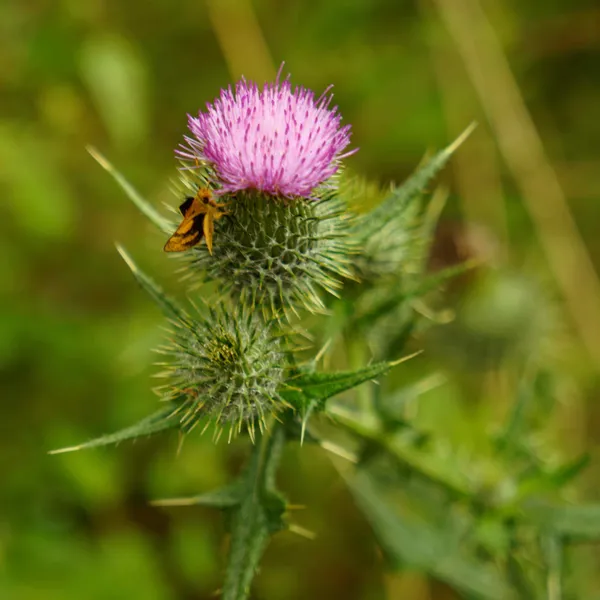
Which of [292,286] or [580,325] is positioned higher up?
[580,325]

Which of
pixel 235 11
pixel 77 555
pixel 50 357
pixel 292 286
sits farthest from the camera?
pixel 235 11

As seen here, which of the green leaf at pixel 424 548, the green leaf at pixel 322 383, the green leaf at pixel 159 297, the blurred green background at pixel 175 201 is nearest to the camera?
the green leaf at pixel 322 383

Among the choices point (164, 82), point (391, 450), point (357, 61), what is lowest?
point (391, 450)

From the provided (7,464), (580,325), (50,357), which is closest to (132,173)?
(50,357)

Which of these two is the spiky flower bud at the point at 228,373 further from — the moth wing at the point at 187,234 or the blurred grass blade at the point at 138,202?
the blurred grass blade at the point at 138,202

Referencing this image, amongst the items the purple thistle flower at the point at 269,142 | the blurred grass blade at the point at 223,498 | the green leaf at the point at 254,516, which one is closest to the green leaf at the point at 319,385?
the green leaf at the point at 254,516

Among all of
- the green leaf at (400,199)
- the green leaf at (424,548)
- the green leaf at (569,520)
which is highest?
the green leaf at (400,199)

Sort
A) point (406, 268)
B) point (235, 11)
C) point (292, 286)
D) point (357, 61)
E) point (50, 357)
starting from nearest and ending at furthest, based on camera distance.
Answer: point (292, 286) → point (406, 268) → point (50, 357) → point (235, 11) → point (357, 61)

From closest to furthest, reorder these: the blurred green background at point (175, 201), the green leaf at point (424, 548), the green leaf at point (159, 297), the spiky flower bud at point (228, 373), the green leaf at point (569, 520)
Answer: the spiky flower bud at point (228, 373) → the green leaf at point (159, 297) → the green leaf at point (569, 520) → the green leaf at point (424, 548) → the blurred green background at point (175, 201)

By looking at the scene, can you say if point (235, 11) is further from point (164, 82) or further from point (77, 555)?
point (77, 555)
